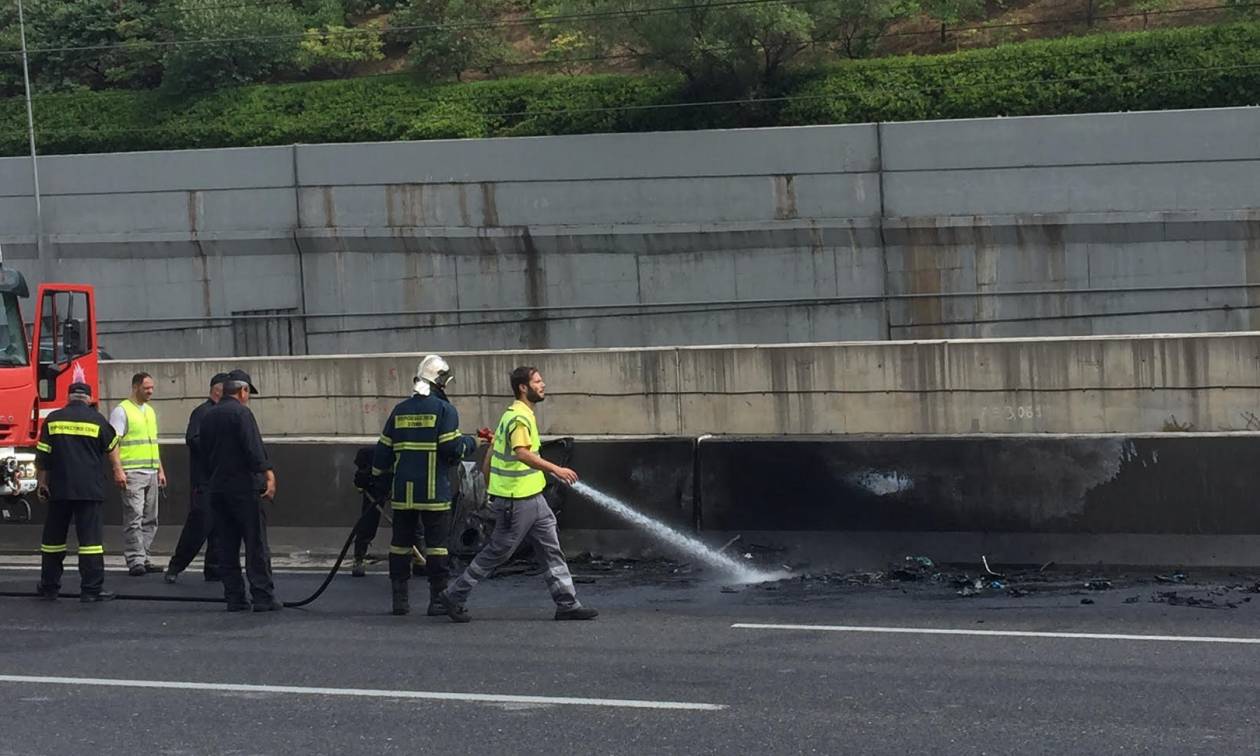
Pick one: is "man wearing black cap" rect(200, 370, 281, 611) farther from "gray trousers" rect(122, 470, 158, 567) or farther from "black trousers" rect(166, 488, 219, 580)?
"gray trousers" rect(122, 470, 158, 567)

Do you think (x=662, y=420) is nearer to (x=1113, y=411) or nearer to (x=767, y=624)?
(x=1113, y=411)

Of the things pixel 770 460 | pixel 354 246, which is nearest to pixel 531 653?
pixel 770 460

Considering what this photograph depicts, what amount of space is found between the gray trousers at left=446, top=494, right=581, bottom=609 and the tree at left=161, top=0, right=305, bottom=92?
25531 mm

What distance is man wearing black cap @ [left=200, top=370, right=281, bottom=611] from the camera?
10.5 m

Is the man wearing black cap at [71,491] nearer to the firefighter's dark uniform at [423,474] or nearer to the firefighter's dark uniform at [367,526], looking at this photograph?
the firefighter's dark uniform at [367,526]

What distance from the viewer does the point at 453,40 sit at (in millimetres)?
31344

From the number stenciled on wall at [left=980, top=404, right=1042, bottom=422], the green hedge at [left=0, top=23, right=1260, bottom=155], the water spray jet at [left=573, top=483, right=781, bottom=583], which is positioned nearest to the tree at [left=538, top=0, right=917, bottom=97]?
the green hedge at [left=0, top=23, right=1260, bottom=155]

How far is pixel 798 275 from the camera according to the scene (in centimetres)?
2561

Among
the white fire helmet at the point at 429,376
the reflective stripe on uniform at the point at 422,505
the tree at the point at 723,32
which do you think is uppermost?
the tree at the point at 723,32

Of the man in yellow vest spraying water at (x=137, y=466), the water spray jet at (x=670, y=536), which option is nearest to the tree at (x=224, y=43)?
the man in yellow vest spraying water at (x=137, y=466)

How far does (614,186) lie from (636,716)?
2022 cm

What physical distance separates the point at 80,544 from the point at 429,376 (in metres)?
3.27

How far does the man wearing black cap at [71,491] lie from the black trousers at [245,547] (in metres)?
1.26

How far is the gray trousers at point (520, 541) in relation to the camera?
955 centimetres
